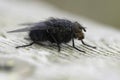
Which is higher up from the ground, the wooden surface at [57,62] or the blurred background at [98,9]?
the wooden surface at [57,62]

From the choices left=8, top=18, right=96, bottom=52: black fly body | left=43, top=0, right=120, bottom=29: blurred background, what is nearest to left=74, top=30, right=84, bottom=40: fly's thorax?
left=8, top=18, right=96, bottom=52: black fly body

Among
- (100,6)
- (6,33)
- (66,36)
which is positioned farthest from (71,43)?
(100,6)

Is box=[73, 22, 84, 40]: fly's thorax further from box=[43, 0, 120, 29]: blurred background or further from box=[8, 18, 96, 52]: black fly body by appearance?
box=[43, 0, 120, 29]: blurred background

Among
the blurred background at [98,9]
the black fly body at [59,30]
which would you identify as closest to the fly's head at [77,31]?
the black fly body at [59,30]

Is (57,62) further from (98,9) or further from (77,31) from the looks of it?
(98,9)

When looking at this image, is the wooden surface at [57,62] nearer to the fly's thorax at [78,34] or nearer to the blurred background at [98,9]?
the fly's thorax at [78,34]

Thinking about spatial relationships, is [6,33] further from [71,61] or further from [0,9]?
[0,9]

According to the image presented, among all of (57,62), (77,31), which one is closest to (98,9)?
(77,31)

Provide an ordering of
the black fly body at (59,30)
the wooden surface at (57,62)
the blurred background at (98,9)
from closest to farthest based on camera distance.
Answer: the wooden surface at (57,62) → the black fly body at (59,30) → the blurred background at (98,9)

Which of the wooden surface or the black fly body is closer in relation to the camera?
the wooden surface
